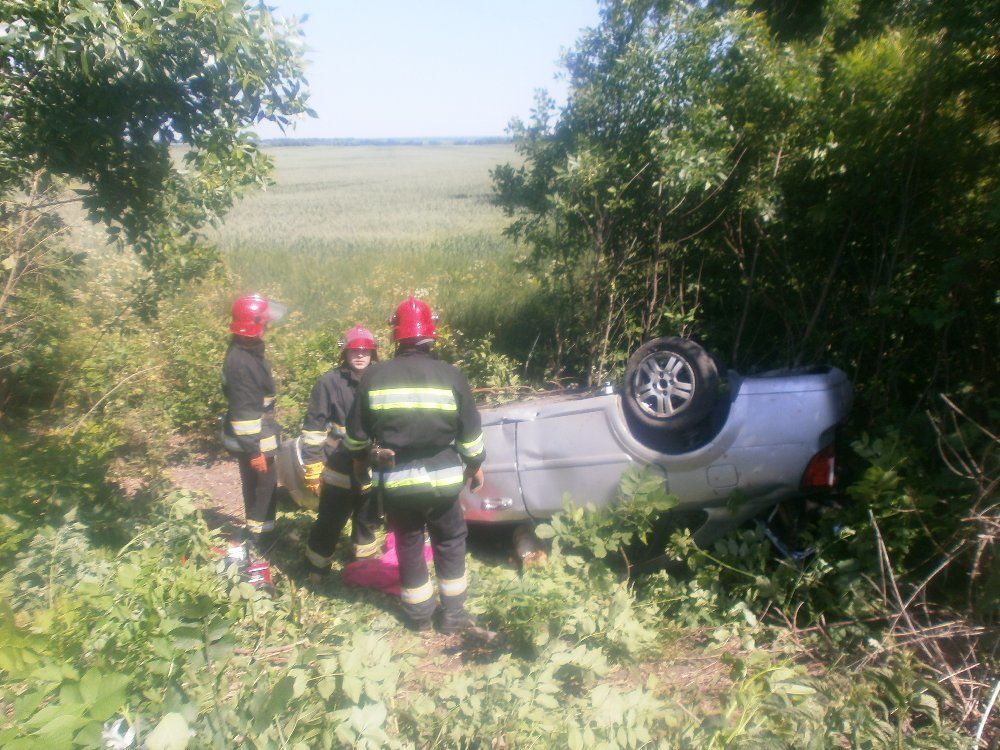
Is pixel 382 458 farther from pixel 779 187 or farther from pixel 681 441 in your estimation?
pixel 779 187

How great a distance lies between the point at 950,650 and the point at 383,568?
301 cm

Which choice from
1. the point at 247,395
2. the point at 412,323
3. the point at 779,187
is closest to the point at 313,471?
the point at 247,395

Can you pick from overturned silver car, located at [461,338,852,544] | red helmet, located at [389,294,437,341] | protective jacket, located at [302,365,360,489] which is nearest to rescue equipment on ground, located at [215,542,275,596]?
protective jacket, located at [302,365,360,489]

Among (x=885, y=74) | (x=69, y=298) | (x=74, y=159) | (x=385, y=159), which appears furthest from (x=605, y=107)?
(x=385, y=159)

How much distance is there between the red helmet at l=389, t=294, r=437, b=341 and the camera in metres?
3.49

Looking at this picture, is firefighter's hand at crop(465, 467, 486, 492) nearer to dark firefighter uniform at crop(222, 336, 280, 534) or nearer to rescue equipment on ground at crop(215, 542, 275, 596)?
rescue equipment on ground at crop(215, 542, 275, 596)

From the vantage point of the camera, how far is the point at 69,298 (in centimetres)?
720

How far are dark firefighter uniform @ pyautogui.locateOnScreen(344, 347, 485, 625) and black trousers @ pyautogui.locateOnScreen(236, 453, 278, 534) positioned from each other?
1086 millimetres

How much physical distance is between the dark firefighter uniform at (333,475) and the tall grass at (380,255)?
1.66 meters

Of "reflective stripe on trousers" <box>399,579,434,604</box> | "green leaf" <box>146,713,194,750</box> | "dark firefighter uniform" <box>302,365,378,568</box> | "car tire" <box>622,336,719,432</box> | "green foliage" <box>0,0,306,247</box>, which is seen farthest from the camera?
"dark firefighter uniform" <box>302,365,378,568</box>

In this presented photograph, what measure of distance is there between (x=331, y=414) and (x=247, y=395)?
52 cm

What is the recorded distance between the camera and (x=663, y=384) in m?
3.99

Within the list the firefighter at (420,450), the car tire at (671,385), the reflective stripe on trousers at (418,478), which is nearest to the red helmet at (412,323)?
the firefighter at (420,450)

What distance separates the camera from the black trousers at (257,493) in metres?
4.41
